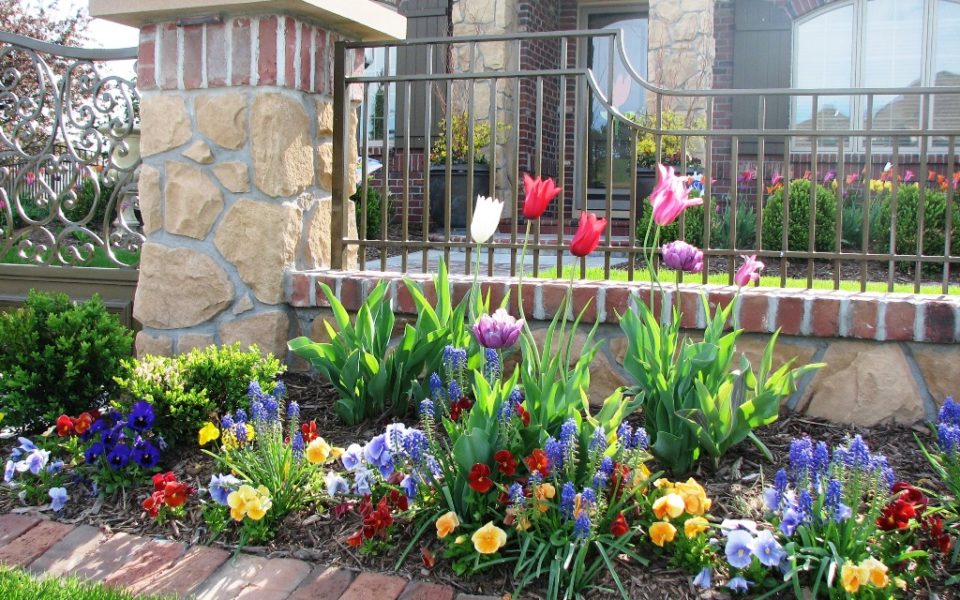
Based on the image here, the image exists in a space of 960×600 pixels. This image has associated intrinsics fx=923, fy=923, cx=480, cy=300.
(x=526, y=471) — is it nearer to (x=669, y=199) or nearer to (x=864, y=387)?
(x=669, y=199)

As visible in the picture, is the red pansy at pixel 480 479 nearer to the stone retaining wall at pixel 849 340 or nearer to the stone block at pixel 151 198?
the stone retaining wall at pixel 849 340

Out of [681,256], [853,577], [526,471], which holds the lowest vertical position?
[853,577]

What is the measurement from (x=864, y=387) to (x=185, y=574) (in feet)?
7.00

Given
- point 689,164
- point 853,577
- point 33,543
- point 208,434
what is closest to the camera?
point 853,577

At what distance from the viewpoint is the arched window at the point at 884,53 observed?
30.5ft

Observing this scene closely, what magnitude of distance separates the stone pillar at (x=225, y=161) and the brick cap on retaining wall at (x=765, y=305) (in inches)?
14.4

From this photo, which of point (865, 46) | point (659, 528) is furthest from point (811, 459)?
point (865, 46)

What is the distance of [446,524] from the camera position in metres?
2.19

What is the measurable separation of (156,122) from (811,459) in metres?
2.72

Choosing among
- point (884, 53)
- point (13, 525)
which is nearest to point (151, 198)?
point (13, 525)

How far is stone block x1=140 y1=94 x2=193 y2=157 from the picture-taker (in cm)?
355

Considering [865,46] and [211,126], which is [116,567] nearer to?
[211,126]

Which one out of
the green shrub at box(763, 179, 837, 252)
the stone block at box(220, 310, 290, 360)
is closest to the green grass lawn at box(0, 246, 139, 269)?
the stone block at box(220, 310, 290, 360)

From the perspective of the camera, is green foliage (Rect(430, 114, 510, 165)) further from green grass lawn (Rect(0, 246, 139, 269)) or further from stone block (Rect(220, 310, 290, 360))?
stone block (Rect(220, 310, 290, 360))
